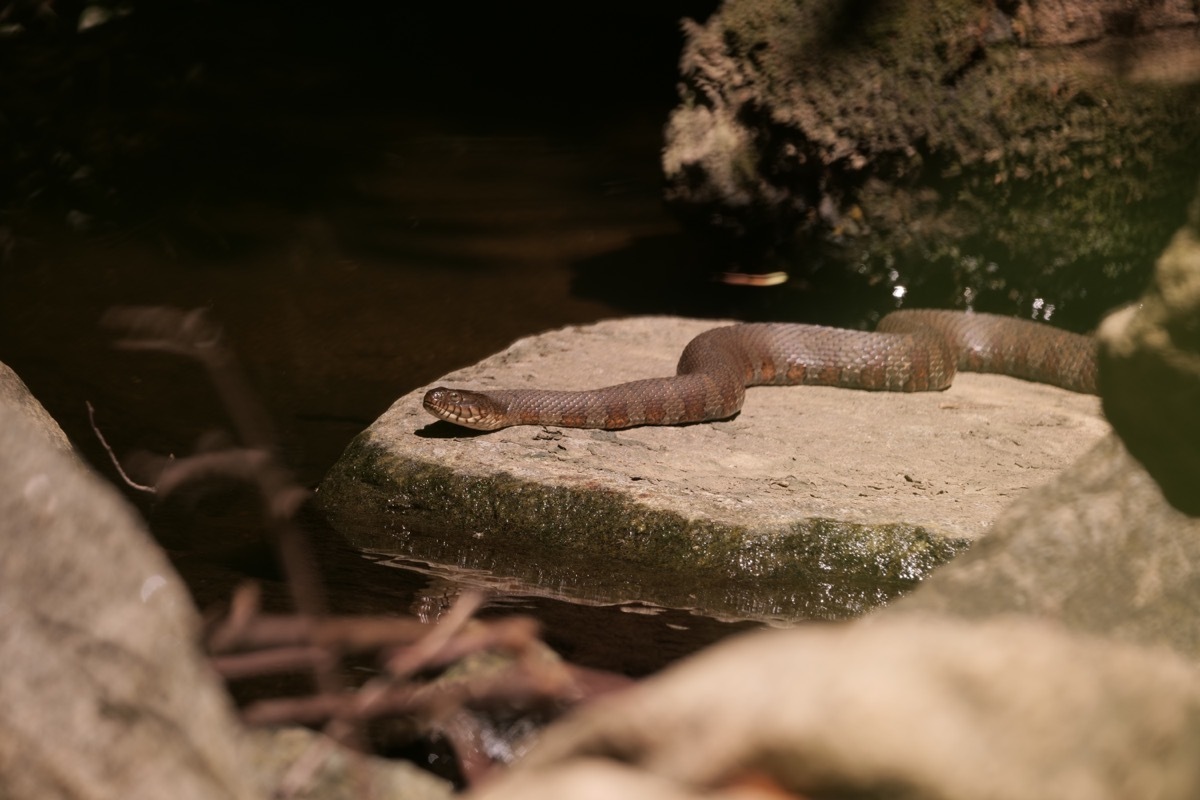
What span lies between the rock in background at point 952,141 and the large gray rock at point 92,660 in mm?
6166

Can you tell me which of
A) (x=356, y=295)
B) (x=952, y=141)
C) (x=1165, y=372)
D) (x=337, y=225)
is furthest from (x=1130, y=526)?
(x=337, y=225)

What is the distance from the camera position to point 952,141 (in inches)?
300

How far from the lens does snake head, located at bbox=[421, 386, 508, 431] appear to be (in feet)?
18.1

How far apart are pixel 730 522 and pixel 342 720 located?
3.06 metres

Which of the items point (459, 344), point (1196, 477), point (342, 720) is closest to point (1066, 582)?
point (1196, 477)

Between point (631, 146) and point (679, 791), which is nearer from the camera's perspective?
point (679, 791)

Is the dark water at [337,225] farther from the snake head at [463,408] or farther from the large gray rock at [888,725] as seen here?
the large gray rock at [888,725]

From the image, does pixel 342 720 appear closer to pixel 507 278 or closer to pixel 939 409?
pixel 939 409

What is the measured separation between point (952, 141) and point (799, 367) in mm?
1792

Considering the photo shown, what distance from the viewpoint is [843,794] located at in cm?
159

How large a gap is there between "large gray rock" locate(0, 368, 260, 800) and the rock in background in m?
6.17

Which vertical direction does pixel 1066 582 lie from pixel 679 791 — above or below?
below

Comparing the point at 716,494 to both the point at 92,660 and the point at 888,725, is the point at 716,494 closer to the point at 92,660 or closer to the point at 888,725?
the point at 92,660

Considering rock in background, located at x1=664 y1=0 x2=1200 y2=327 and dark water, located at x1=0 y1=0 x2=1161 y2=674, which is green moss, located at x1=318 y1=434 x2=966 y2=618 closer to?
dark water, located at x1=0 y1=0 x2=1161 y2=674
